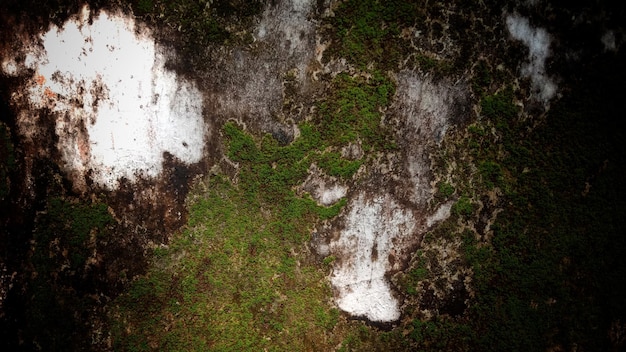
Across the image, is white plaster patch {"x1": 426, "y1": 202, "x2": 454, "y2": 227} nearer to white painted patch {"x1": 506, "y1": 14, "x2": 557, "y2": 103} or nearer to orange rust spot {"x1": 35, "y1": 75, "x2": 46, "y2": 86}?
white painted patch {"x1": 506, "y1": 14, "x2": 557, "y2": 103}

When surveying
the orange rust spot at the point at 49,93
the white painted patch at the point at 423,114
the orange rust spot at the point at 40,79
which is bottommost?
the white painted patch at the point at 423,114

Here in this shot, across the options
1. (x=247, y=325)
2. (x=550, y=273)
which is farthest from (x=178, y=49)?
(x=550, y=273)

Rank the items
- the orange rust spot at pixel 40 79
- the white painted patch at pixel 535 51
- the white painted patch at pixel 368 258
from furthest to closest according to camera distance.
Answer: the white painted patch at pixel 368 258, the orange rust spot at pixel 40 79, the white painted patch at pixel 535 51

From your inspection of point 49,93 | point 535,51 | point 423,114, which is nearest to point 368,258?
point 423,114

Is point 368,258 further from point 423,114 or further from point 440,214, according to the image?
point 423,114

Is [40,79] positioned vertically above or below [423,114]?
above

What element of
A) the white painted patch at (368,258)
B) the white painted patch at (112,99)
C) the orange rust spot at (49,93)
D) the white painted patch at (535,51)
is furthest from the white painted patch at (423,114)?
the orange rust spot at (49,93)

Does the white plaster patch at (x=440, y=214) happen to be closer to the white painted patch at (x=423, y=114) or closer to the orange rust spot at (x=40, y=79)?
the white painted patch at (x=423, y=114)
